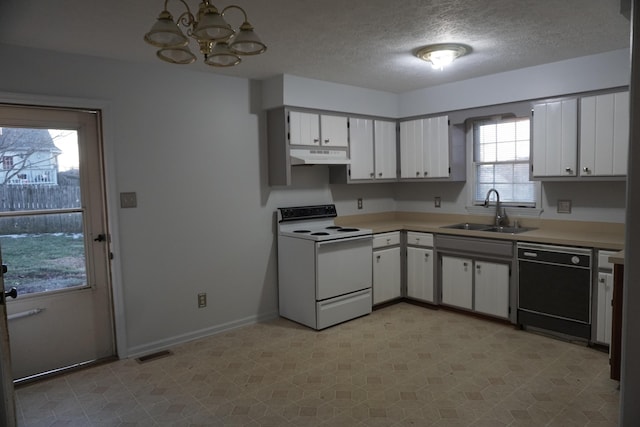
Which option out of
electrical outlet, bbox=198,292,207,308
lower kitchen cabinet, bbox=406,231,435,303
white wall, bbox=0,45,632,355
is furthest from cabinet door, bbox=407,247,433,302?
electrical outlet, bbox=198,292,207,308

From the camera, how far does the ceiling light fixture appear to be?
10.3ft

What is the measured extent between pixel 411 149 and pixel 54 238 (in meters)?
3.58

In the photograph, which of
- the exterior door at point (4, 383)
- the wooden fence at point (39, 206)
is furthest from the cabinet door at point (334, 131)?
the exterior door at point (4, 383)

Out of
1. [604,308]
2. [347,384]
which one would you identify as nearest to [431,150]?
[604,308]

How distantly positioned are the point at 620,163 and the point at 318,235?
8.27 ft

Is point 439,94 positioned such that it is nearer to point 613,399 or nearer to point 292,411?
point 613,399

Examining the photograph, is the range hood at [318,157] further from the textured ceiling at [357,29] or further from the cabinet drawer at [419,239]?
the cabinet drawer at [419,239]

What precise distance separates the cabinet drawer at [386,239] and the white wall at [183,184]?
2.97 ft

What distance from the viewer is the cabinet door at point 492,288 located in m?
3.88

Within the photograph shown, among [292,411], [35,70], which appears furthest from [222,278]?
[35,70]

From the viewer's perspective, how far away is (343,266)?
410cm

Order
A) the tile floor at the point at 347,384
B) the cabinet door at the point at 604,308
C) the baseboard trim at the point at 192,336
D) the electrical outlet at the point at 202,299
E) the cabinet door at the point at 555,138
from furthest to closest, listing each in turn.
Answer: the electrical outlet at the point at 202,299, the cabinet door at the point at 555,138, the baseboard trim at the point at 192,336, the cabinet door at the point at 604,308, the tile floor at the point at 347,384

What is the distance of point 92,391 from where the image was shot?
114 inches

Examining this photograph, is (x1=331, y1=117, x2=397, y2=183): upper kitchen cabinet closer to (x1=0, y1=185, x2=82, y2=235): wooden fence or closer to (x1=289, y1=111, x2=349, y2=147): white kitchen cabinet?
(x1=289, y1=111, x2=349, y2=147): white kitchen cabinet
